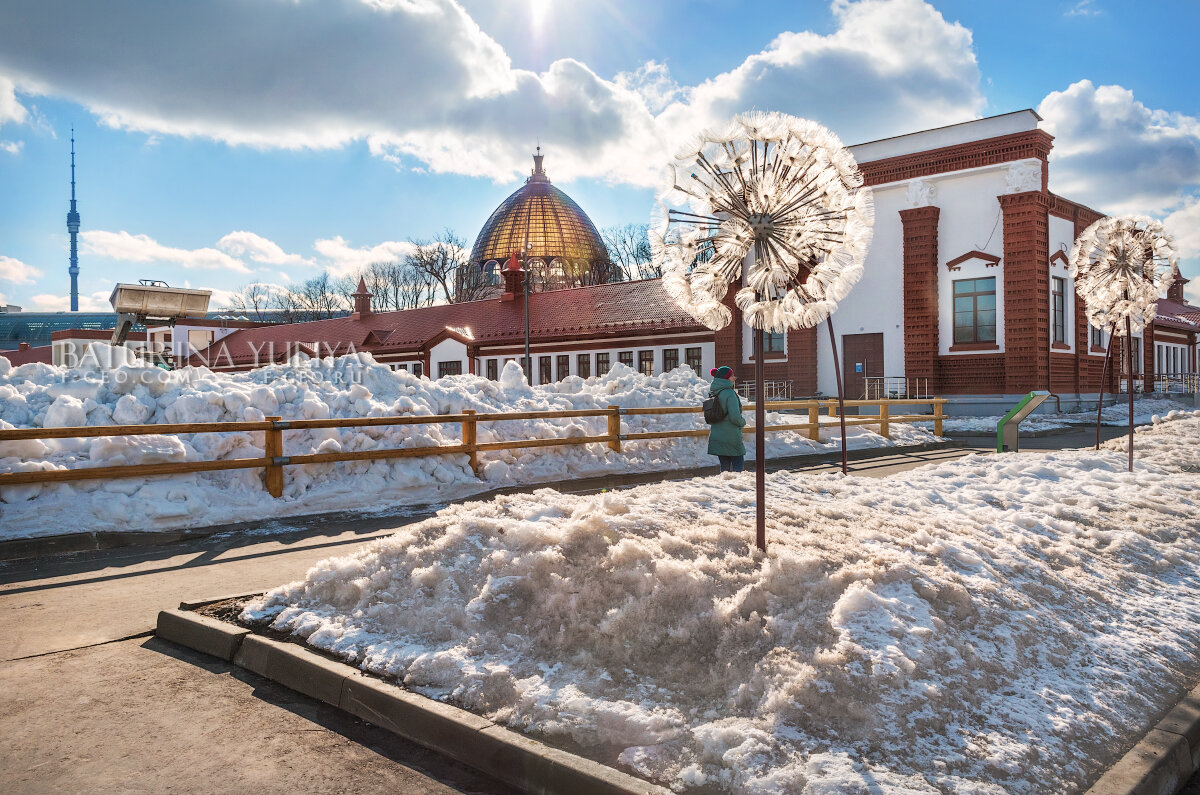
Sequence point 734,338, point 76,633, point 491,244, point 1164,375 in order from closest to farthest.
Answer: point 76,633 < point 734,338 < point 1164,375 < point 491,244

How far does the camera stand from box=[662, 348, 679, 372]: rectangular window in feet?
125

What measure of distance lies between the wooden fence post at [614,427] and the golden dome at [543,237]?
75.1 m

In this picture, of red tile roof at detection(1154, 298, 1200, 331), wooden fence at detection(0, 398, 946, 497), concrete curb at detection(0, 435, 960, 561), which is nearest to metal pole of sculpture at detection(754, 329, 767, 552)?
concrete curb at detection(0, 435, 960, 561)

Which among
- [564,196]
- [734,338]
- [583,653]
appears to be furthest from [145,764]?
[564,196]

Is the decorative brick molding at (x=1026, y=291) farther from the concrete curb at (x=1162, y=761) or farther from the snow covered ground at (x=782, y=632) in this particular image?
the concrete curb at (x=1162, y=761)

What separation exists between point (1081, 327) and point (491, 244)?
73.8m

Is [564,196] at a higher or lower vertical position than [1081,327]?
higher

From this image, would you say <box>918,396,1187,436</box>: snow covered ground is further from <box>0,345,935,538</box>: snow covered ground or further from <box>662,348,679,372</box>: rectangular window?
<box>0,345,935,538</box>: snow covered ground

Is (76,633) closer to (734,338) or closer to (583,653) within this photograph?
(583,653)

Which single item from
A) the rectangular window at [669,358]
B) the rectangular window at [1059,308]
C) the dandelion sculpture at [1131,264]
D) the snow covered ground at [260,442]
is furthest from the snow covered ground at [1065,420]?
the snow covered ground at [260,442]

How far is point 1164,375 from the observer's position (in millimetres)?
42750

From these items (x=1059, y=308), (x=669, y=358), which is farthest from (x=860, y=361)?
(x=669, y=358)

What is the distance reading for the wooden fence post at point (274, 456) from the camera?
33.7 ft

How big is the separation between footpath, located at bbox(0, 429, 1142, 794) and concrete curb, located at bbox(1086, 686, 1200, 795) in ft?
8.32
